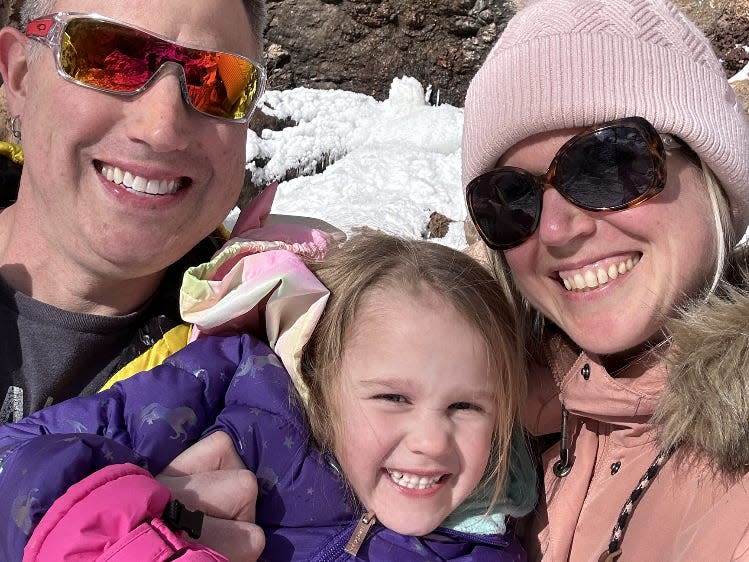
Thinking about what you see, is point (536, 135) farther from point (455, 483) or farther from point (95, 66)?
point (95, 66)

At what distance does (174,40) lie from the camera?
1854 millimetres

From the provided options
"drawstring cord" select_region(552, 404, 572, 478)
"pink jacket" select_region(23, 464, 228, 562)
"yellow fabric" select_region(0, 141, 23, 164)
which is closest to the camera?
"pink jacket" select_region(23, 464, 228, 562)

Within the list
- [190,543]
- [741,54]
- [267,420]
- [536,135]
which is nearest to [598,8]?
[536,135]

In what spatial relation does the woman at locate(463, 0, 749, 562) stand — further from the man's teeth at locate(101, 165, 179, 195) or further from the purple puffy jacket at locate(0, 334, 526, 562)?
the man's teeth at locate(101, 165, 179, 195)

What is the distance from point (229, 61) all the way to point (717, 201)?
1.28m

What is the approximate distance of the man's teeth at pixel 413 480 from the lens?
5.62ft

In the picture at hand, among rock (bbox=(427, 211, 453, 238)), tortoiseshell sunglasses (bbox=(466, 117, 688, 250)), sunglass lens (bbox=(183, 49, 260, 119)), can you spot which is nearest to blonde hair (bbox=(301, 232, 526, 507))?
tortoiseshell sunglasses (bbox=(466, 117, 688, 250))

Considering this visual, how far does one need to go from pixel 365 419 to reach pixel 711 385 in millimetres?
752

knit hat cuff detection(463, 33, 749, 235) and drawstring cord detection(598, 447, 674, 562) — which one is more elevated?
knit hat cuff detection(463, 33, 749, 235)

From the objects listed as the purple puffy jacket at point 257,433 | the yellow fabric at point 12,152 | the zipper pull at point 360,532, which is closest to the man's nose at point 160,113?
the purple puffy jacket at point 257,433

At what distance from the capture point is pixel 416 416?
67.2 inches

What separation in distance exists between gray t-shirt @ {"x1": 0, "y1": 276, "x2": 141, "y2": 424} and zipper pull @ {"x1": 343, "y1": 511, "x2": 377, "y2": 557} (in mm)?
794

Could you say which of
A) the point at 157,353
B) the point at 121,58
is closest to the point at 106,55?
the point at 121,58

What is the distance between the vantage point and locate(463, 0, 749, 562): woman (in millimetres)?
1482
